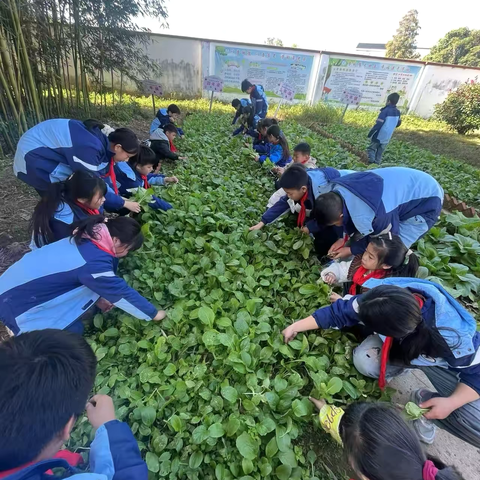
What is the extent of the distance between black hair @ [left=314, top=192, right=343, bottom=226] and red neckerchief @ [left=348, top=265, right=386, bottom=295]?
1.43 feet

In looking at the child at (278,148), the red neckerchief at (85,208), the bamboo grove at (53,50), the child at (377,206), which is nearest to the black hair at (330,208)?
the child at (377,206)

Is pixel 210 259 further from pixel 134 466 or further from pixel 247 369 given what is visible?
pixel 134 466

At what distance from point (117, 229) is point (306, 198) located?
1.78 m

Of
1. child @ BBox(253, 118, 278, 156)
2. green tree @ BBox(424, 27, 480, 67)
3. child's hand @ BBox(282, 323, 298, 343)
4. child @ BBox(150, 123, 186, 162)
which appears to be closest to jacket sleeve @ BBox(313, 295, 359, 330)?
child's hand @ BBox(282, 323, 298, 343)

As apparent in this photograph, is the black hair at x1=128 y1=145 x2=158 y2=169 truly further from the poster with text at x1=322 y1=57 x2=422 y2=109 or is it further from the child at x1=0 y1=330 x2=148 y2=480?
the poster with text at x1=322 y1=57 x2=422 y2=109

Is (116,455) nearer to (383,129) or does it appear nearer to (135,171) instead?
(135,171)

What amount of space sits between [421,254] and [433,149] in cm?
870

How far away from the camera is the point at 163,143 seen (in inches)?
203

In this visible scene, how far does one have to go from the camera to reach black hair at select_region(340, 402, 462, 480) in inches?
41.6

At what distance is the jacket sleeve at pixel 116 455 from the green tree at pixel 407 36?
5073 centimetres

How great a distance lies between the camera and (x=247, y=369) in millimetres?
1841

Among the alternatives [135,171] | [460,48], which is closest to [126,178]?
[135,171]

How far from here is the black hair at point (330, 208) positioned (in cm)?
238

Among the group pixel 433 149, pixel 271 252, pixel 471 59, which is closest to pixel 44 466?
pixel 271 252
